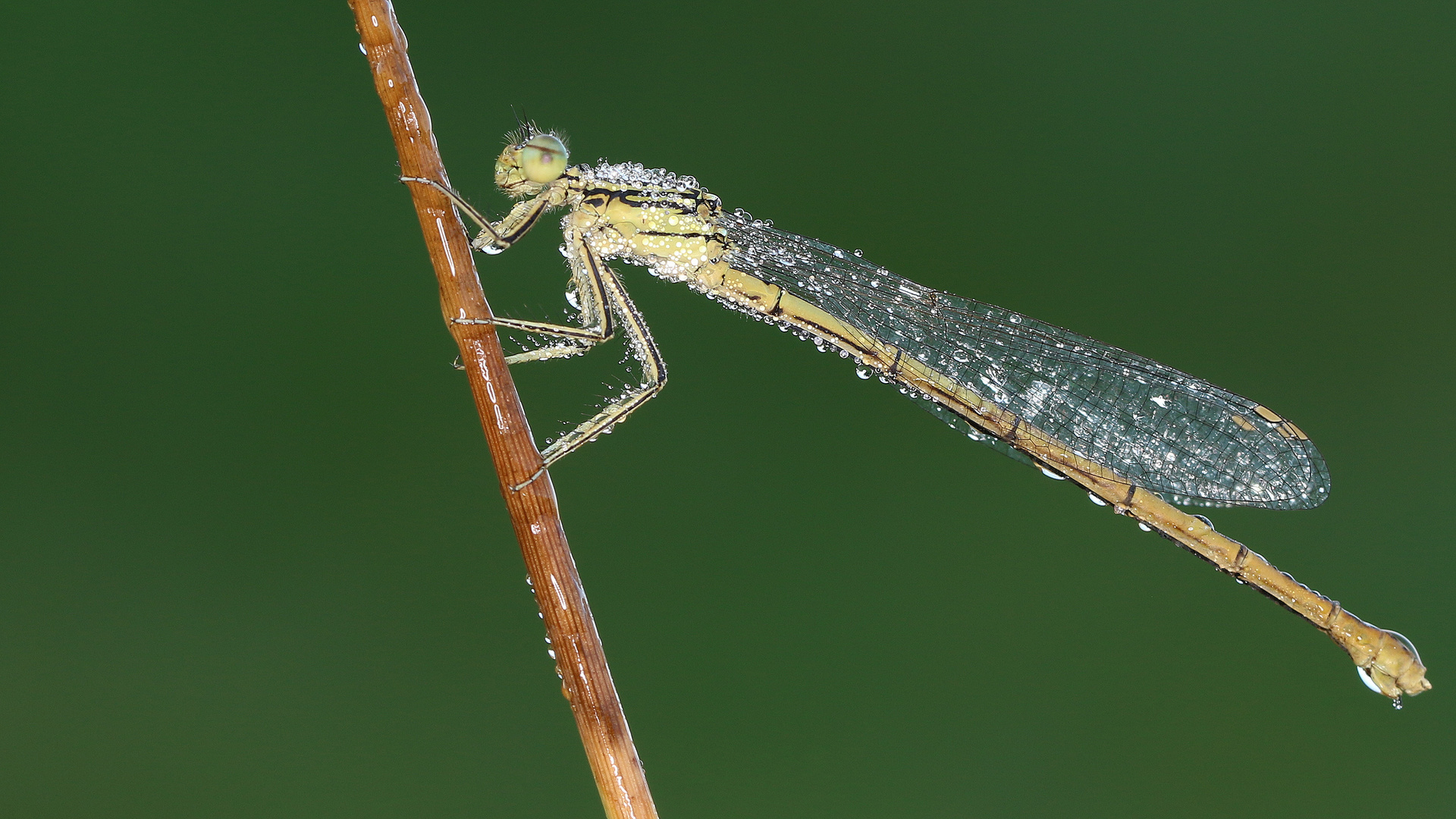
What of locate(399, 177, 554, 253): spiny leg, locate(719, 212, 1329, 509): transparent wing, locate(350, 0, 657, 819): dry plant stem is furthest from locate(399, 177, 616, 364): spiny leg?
locate(719, 212, 1329, 509): transparent wing

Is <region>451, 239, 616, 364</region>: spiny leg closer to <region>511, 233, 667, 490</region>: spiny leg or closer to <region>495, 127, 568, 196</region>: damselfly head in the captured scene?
<region>511, 233, 667, 490</region>: spiny leg

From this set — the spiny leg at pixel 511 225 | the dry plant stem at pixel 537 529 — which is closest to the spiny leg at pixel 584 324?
the spiny leg at pixel 511 225

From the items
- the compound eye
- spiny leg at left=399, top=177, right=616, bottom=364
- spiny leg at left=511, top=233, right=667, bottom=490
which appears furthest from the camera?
spiny leg at left=511, top=233, right=667, bottom=490

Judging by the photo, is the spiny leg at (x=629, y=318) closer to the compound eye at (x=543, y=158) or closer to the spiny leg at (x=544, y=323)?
the spiny leg at (x=544, y=323)

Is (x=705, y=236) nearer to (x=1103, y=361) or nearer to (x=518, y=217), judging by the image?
(x=518, y=217)

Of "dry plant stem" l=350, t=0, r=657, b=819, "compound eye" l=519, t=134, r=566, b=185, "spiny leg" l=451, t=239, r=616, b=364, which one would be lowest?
"dry plant stem" l=350, t=0, r=657, b=819

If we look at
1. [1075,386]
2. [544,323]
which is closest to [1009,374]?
[1075,386]

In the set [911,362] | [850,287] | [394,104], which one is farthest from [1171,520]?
[394,104]
